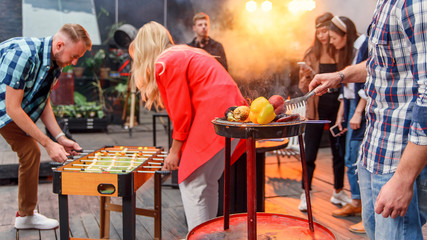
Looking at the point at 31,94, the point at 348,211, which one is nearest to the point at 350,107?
the point at 348,211

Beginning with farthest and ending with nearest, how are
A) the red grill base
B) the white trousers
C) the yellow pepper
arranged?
1. the white trousers
2. the red grill base
3. the yellow pepper

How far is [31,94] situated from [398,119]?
2.46 m

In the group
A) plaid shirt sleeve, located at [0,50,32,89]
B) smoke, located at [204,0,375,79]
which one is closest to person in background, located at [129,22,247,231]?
plaid shirt sleeve, located at [0,50,32,89]

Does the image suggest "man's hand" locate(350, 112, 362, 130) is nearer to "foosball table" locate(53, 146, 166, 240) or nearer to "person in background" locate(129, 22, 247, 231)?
"person in background" locate(129, 22, 247, 231)

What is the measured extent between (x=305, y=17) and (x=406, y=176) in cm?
656

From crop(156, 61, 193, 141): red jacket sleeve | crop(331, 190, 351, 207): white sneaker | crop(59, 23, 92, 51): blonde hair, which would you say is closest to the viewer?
crop(156, 61, 193, 141): red jacket sleeve

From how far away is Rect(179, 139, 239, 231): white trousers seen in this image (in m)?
2.12

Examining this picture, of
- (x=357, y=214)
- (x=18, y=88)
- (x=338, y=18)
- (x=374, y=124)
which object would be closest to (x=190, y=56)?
(x=374, y=124)

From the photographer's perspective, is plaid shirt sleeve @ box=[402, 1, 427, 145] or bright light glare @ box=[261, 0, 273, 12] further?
bright light glare @ box=[261, 0, 273, 12]

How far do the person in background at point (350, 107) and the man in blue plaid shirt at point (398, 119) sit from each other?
69.5 inches

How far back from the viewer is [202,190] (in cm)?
213

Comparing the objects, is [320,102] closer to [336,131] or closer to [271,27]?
[336,131]

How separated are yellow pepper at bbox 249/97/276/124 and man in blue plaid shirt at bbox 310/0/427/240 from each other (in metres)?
0.37

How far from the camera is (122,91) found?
27.5ft
